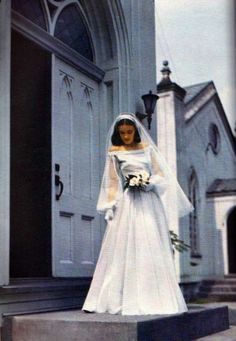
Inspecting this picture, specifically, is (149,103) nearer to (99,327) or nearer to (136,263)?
(136,263)

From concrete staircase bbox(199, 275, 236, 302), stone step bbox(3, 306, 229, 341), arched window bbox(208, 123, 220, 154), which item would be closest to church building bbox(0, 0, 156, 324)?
stone step bbox(3, 306, 229, 341)

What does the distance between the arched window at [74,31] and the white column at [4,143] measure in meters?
1.55

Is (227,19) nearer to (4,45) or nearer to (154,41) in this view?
(4,45)

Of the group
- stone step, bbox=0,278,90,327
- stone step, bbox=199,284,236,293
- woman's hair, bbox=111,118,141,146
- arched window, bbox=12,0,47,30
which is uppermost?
arched window, bbox=12,0,47,30

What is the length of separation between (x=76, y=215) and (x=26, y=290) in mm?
1706

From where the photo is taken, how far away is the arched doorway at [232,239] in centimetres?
1586

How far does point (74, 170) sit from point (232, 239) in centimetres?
1084

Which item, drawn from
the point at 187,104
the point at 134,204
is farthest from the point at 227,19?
the point at 187,104

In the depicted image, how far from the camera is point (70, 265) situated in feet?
19.9

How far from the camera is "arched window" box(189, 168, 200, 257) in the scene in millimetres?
14898

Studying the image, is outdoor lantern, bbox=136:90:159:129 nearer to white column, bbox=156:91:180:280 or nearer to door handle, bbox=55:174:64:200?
door handle, bbox=55:174:64:200

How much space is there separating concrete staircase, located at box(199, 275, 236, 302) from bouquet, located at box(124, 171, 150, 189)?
8.29m

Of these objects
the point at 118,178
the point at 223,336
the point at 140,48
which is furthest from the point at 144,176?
the point at 140,48

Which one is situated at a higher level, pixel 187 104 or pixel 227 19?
pixel 187 104
